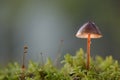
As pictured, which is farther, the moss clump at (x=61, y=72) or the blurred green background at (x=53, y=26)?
the blurred green background at (x=53, y=26)

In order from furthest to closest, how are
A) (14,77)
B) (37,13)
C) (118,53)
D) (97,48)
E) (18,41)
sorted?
(37,13) → (18,41) → (97,48) → (118,53) → (14,77)

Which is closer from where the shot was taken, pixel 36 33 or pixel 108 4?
pixel 108 4

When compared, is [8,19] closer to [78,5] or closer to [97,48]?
[78,5]

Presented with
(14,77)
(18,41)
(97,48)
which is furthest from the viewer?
(18,41)

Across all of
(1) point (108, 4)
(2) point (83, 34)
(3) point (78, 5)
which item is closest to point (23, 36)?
(3) point (78, 5)

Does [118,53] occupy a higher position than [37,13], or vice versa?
[37,13]

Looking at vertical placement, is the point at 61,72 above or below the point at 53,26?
below

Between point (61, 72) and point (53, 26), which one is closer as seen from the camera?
point (61, 72)

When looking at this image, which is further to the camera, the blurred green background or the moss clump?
the blurred green background
